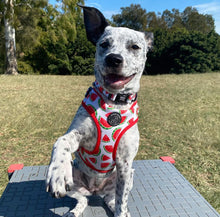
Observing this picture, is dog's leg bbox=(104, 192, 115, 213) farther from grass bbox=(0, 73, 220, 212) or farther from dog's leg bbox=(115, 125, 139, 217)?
grass bbox=(0, 73, 220, 212)

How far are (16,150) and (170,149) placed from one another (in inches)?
123

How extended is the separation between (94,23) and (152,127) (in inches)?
166

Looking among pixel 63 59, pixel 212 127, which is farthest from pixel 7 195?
pixel 63 59

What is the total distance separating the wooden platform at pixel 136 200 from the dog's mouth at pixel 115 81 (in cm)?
142

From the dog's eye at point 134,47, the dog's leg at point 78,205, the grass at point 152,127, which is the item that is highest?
the dog's eye at point 134,47

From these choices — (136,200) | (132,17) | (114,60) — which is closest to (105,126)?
(114,60)

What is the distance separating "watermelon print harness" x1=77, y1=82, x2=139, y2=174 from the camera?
1824 mm

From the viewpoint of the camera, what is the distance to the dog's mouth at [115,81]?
173 centimetres

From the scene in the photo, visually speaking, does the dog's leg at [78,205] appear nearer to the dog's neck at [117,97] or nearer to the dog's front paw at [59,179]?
the dog's front paw at [59,179]

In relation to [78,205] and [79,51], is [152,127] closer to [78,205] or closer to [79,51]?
[78,205]

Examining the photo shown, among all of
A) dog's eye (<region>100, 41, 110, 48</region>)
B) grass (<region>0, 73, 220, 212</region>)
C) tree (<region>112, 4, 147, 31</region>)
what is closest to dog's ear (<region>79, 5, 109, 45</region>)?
dog's eye (<region>100, 41, 110, 48</region>)

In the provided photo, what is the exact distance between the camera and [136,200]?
104 inches

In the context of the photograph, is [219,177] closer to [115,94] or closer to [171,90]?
[115,94]

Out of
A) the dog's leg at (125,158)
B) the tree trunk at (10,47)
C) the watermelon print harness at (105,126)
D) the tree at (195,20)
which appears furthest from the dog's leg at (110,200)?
the tree at (195,20)
